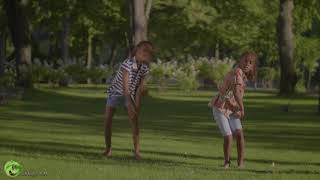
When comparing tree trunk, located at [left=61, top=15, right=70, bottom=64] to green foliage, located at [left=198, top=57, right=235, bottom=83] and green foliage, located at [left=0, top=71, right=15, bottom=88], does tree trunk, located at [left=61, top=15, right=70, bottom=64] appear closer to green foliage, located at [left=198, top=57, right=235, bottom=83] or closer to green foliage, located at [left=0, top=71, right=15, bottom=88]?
green foliage, located at [left=198, top=57, right=235, bottom=83]

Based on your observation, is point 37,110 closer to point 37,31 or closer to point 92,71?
point 92,71

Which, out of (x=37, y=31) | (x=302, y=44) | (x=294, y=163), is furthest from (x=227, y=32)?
(x=294, y=163)

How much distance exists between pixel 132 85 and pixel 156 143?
3671mm

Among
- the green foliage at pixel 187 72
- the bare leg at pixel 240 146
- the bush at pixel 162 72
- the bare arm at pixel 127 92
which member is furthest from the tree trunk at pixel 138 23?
the bare leg at pixel 240 146

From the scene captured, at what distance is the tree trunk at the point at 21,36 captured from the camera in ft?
133

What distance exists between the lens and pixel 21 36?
134 feet

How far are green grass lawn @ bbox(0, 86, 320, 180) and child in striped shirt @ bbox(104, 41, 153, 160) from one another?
0.67 metres

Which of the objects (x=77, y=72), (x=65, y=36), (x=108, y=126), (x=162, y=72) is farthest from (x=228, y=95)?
(x=65, y=36)

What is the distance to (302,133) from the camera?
21281 mm

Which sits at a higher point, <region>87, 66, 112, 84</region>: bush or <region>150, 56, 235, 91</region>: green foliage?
<region>150, 56, 235, 91</region>: green foliage

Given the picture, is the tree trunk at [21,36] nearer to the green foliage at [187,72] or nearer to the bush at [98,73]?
the green foliage at [187,72]

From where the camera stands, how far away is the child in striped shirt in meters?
13.5

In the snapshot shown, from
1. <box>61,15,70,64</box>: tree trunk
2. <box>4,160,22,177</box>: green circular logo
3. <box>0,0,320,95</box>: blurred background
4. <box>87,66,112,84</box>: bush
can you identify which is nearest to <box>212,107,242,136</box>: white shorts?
<box>4,160,22,177</box>: green circular logo

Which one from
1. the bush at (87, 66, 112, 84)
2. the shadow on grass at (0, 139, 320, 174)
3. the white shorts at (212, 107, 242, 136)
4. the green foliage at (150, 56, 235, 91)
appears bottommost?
the bush at (87, 66, 112, 84)
